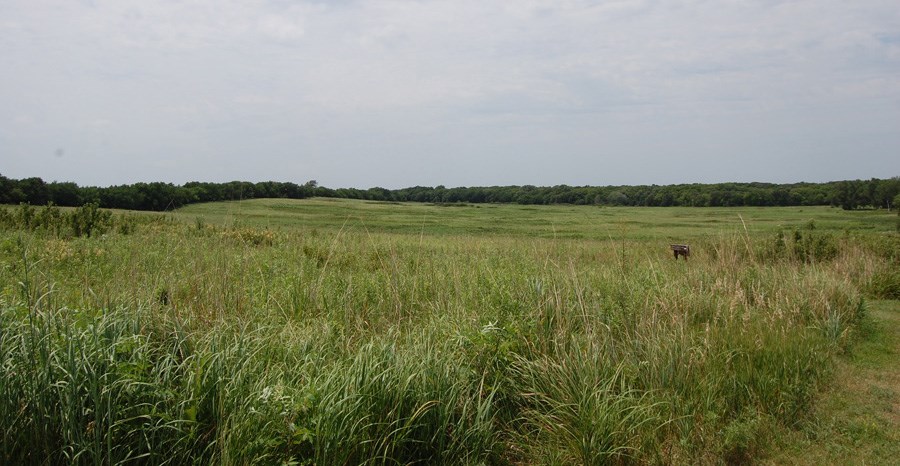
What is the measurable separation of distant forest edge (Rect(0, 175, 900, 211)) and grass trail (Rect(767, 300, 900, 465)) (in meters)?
6.46

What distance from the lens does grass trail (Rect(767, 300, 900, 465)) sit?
190 inches

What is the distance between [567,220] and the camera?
104 feet

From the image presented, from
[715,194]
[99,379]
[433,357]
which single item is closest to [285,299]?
[433,357]

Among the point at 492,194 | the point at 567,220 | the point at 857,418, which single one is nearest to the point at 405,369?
the point at 857,418

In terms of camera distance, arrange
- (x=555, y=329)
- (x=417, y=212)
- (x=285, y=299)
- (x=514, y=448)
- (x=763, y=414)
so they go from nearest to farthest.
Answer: (x=514, y=448), (x=763, y=414), (x=555, y=329), (x=285, y=299), (x=417, y=212)

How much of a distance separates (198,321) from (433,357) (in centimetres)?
248

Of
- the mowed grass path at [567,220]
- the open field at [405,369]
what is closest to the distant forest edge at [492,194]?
the mowed grass path at [567,220]

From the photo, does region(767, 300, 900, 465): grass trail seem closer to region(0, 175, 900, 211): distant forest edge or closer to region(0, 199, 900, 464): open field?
region(0, 199, 900, 464): open field

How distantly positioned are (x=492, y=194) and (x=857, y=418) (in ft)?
167

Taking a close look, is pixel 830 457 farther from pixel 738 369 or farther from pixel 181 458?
pixel 181 458

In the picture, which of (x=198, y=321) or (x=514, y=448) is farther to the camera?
(x=198, y=321)

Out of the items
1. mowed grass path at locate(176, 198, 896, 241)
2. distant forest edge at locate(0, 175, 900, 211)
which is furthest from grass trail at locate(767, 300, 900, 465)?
mowed grass path at locate(176, 198, 896, 241)

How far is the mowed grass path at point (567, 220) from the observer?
21578 millimetres

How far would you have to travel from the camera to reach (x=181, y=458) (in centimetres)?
377
